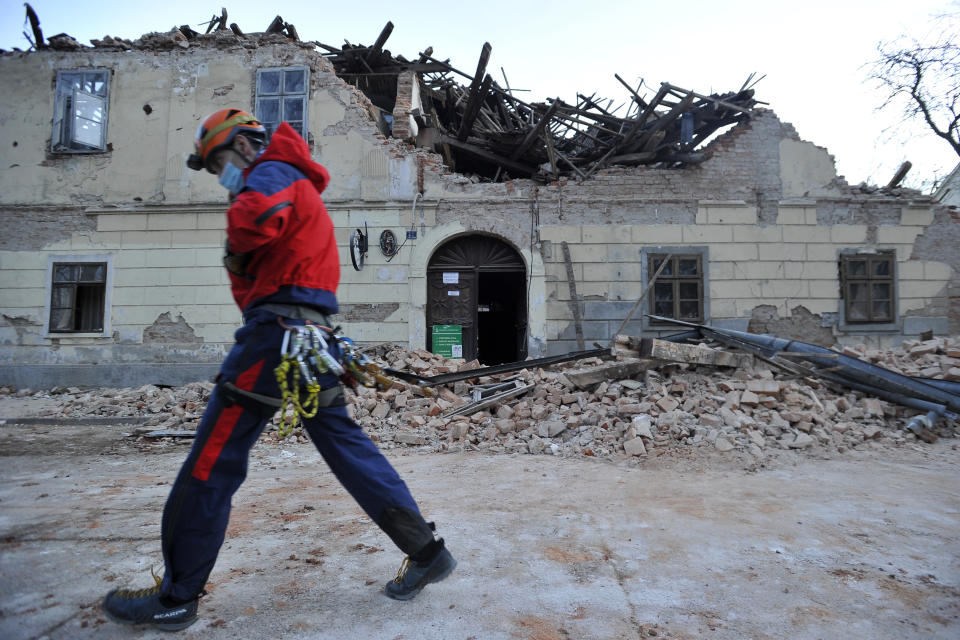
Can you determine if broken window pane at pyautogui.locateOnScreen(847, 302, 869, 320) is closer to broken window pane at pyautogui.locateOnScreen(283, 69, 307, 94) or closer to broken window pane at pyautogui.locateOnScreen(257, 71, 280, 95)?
broken window pane at pyautogui.locateOnScreen(283, 69, 307, 94)

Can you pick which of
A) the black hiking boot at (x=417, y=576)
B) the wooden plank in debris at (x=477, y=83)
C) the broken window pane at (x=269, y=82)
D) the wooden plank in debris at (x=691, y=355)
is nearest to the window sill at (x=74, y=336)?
the broken window pane at (x=269, y=82)

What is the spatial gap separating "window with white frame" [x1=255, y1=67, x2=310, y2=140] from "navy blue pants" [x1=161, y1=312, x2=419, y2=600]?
9.64 metres

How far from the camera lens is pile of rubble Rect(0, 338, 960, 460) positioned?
504 cm

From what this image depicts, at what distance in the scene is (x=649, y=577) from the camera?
2154 mm

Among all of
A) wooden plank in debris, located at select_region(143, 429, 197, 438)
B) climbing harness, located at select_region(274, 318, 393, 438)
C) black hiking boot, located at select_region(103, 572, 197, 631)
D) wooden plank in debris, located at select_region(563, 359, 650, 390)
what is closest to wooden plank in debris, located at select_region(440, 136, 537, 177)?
wooden plank in debris, located at select_region(563, 359, 650, 390)

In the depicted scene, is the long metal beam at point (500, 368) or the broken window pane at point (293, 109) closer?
the long metal beam at point (500, 368)

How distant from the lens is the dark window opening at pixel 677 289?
10.1 m

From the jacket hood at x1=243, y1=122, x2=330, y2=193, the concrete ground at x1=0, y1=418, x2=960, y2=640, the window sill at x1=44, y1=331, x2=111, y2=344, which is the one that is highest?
the jacket hood at x1=243, y1=122, x2=330, y2=193

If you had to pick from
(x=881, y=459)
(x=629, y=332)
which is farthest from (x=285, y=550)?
(x=629, y=332)

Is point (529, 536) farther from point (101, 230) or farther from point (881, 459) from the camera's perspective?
point (101, 230)

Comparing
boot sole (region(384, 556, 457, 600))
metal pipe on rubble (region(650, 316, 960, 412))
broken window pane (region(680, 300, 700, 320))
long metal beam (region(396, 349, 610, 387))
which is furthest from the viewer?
broken window pane (region(680, 300, 700, 320))

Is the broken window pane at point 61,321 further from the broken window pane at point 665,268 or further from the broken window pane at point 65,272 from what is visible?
the broken window pane at point 665,268

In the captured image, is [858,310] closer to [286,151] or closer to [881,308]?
[881,308]

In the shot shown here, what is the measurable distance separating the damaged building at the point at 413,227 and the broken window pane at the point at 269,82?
4 cm
